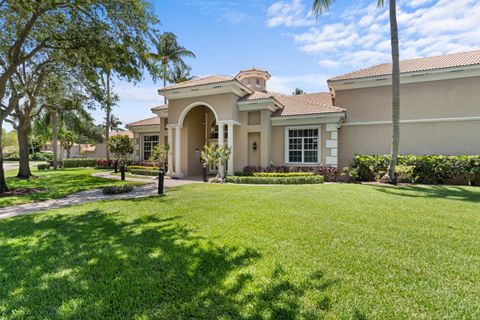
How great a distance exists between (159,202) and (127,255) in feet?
15.4

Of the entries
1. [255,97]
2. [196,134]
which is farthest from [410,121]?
[196,134]

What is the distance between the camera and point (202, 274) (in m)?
3.77

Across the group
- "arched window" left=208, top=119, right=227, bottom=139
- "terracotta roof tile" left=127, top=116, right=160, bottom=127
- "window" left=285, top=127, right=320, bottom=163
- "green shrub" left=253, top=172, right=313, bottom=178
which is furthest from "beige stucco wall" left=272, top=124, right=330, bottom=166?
"terracotta roof tile" left=127, top=116, right=160, bottom=127

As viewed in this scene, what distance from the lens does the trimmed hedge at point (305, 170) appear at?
16.0 meters

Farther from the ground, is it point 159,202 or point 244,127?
point 244,127

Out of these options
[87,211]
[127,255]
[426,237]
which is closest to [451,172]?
[426,237]

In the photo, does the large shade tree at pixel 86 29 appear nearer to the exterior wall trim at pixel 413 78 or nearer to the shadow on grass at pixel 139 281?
the shadow on grass at pixel 139 281

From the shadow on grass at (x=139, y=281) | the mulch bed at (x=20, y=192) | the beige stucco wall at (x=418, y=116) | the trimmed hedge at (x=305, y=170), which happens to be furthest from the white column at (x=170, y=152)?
the shadow on grass at (x=139, y=281)

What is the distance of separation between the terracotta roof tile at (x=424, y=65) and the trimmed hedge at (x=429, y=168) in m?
5.77

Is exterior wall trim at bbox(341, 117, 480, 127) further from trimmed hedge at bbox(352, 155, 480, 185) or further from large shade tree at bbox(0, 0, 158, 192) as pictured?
large shade tree at bbox(0, 0, 158, 192)

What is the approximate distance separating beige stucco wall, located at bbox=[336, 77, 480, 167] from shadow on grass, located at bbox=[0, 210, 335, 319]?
15228 millimetres

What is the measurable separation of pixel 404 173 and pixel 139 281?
1433 cm

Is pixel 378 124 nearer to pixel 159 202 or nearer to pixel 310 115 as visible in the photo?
pixel 310 115

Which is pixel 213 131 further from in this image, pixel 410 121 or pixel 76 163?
pixel 76 163
